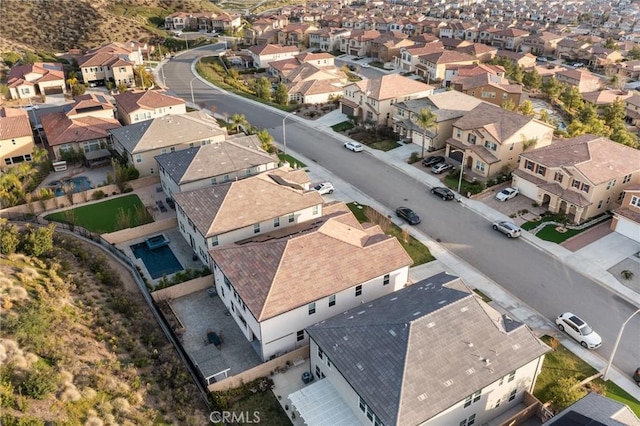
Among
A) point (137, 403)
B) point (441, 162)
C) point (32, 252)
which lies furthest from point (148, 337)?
point (441, 162)

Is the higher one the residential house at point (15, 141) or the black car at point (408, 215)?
the residential house at point (15, 141)

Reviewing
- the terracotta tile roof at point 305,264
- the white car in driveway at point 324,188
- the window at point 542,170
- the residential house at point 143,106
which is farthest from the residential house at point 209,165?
the window at point 542,170

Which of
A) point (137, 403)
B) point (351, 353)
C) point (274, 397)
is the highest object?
point (351, 353)

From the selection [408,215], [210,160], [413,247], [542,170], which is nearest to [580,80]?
[542,170]

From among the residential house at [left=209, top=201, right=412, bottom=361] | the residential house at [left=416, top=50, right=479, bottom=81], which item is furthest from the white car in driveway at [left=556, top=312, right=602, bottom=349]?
the residential house at [left=416, top=50, right=479, bottom=81]

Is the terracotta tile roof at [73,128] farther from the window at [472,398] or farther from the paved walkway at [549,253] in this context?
the window at [472,398]

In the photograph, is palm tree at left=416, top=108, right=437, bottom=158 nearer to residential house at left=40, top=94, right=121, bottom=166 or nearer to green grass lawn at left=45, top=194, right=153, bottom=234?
green grass lawn at left=45, top=194, right=153, bottom=234

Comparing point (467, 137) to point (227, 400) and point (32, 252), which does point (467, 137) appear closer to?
point (227, 400)
